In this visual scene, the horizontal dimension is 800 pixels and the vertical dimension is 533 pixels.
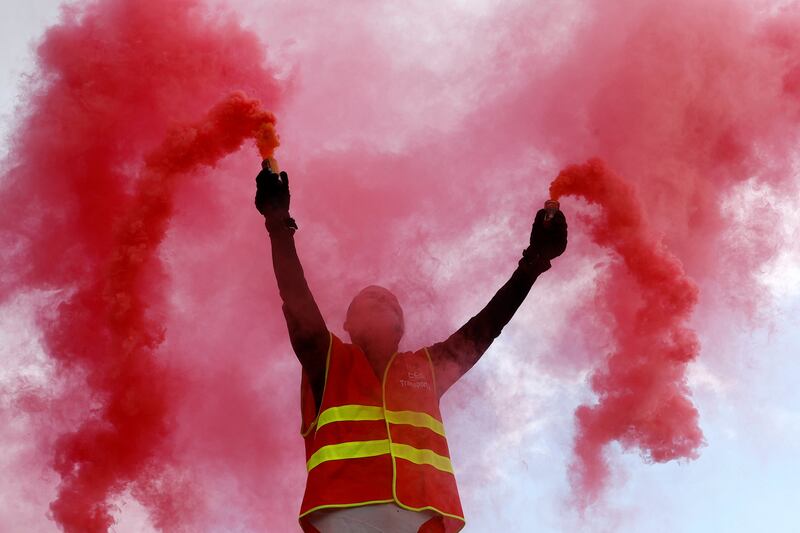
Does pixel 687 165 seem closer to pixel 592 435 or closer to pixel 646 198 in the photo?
pixel 646 198

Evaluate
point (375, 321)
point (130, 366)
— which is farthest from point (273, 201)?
point (130, 366)

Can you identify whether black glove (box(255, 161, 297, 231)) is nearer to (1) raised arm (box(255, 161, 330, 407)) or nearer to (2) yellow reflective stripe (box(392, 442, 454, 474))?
(1) raised arm (box(255, 161, 330, 407))

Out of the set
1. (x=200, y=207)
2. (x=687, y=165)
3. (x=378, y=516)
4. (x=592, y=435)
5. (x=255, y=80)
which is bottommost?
(x=378, y=516)

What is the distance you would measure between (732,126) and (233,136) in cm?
492

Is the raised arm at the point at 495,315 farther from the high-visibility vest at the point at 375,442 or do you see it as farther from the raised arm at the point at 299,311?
the raised arm at the point at 299,311

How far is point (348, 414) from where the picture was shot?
5.48m

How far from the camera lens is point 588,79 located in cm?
966

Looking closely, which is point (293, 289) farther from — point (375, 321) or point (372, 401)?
point (372, 401)

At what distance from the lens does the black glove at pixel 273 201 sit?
19.4 ft

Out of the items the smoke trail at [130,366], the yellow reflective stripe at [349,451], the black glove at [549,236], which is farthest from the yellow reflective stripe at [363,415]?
the smoke trail at [130,366]

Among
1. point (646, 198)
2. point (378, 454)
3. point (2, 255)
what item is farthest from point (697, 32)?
point (2, 255)

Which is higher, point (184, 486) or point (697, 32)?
point (697, 32)

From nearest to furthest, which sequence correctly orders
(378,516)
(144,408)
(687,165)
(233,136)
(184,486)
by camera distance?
(378,516)
(233,136)
(144,408)
(184,486)
(687,165)

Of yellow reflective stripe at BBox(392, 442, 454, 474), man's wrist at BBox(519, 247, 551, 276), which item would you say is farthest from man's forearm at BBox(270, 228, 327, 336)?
man's wrist at BBox(519, 247, 551, 276)
